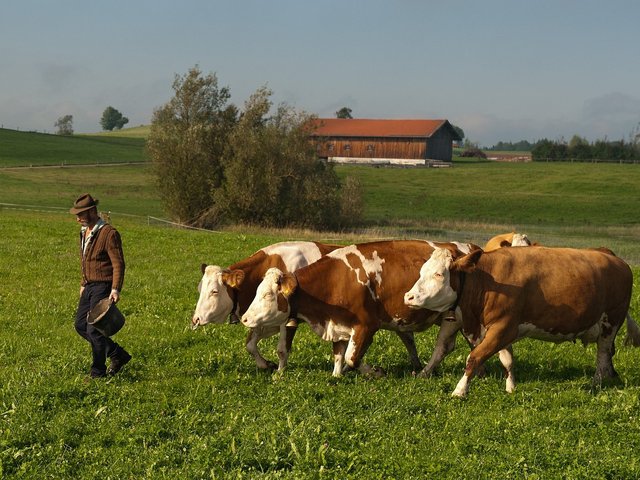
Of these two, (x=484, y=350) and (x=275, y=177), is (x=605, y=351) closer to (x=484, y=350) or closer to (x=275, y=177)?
(x=484, y=350)

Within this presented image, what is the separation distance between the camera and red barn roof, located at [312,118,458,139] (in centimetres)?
11688

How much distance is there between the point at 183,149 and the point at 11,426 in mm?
48791

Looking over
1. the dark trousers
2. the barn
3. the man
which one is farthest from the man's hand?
the barn

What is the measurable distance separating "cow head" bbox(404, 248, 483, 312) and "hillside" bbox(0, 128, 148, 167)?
9964 centimetres

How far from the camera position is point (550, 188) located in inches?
3553

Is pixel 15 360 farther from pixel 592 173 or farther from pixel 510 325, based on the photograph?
pixel 592 173

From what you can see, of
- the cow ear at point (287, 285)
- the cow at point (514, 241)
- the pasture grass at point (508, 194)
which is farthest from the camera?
the pasture grass at point (508, 194)

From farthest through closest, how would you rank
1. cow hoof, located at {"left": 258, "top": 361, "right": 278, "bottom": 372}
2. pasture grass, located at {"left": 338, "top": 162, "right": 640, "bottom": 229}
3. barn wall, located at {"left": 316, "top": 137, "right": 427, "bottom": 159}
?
1. barn wall, located at {"left": 316, "top": 137, "right": 427, "bottom": 159}
2. pasture grass, located at {"left": 338, "top": 162, "right": 640, "bottom": 229}
3. cow hoof, located at {"left": 258, "top": 361, "right": 278, "bottom": 372}

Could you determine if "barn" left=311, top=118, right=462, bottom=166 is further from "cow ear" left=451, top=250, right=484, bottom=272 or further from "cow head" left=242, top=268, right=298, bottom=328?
"cow ear" left=451, top=250, right=484, bottom=272

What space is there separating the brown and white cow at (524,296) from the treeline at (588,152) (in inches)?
4708

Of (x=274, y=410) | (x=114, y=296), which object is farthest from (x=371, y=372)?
A: (x=114, y=296)

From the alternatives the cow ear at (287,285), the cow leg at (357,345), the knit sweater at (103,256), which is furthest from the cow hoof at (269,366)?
the knit sweater at (103,256)

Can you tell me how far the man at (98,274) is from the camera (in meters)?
10.5

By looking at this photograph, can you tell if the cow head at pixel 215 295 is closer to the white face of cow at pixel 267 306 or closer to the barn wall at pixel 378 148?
the white face of cow at pixel 267 306
